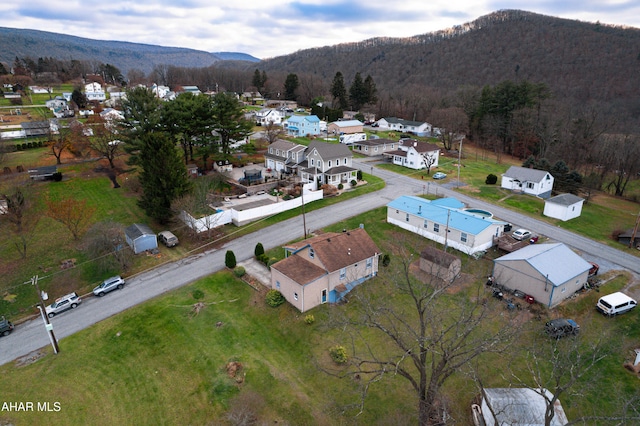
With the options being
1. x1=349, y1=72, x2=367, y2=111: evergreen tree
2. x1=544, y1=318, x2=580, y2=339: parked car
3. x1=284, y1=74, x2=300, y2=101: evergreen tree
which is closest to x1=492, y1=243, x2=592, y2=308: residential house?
x1=544, y1=318, x2=580, y2=339: parked car

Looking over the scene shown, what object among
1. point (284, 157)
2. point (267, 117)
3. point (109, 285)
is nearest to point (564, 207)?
point (284, 157)

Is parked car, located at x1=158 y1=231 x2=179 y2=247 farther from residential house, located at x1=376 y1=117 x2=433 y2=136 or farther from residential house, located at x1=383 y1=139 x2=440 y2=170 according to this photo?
residential house, located at x1=376 y1=117 x2=433 y2=136

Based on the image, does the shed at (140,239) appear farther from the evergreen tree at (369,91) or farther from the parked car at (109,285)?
the evergreen tree at (369,91)

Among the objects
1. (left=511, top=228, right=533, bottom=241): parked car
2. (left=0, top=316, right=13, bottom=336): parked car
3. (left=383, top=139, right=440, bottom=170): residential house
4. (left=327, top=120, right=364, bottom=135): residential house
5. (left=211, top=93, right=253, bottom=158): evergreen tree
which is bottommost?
(left=0, top=316, right=13, bottom=336): parked car

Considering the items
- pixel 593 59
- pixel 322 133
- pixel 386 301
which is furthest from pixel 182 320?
pixel 593 59

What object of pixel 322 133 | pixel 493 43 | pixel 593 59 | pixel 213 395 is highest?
pixel 493 43

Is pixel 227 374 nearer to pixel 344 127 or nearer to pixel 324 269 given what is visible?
pixel 324 269

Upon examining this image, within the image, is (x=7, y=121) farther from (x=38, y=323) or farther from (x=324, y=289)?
(x=324, y=289)
